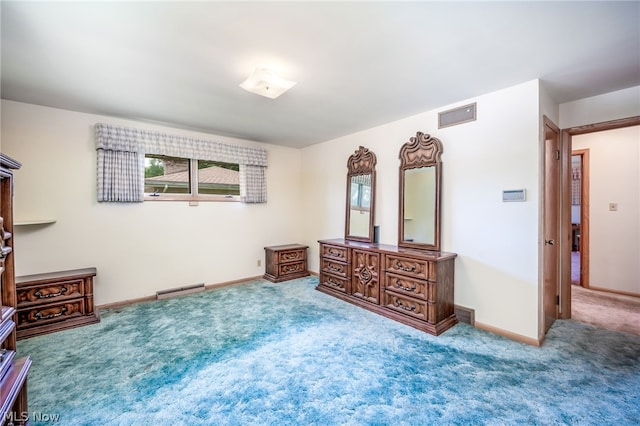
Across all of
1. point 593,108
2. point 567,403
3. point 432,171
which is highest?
point 593,108

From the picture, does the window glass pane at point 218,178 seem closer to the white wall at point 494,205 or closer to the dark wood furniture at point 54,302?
the dark wood furniture at point 54,302

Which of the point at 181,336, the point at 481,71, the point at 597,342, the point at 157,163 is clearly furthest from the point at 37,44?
the point at 597,342

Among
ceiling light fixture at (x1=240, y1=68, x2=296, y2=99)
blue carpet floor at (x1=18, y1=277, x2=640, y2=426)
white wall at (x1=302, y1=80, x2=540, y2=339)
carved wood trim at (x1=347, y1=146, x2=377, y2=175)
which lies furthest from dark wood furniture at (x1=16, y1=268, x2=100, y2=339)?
white wall at (x1=302, y1=80, x2=540, y2=339)

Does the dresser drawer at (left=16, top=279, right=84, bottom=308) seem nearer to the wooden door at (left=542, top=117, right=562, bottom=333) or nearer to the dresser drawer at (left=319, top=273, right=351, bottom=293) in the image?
the dresser drawer at (left=319, top=273, right=351, bottom=293)

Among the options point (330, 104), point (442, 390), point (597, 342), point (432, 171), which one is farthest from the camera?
point (432, 171)

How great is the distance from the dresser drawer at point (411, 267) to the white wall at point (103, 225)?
2.48 meters

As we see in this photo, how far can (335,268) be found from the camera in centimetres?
385

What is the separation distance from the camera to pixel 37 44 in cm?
187

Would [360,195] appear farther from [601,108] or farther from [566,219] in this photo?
[601,108]

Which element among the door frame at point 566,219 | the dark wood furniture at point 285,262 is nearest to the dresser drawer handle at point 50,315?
the dark wood furniture at point 285,262

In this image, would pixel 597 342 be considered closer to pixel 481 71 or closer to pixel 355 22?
pixel 481 71

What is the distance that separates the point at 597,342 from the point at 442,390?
1.80 metres

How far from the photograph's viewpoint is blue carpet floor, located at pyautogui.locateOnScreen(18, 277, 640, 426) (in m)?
1.64

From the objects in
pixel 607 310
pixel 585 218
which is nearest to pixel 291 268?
pixel 607 310
